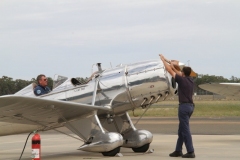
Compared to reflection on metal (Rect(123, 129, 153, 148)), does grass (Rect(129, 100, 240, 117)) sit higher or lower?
lower

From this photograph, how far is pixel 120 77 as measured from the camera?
1145 centimetres

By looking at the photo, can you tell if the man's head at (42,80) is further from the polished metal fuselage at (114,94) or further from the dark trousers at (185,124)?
the dark trousers at (185,124)

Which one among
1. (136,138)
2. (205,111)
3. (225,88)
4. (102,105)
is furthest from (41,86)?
(205,111)

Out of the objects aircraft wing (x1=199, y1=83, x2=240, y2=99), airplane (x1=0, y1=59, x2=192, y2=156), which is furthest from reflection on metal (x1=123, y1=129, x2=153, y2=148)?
aircraft wing (x1=199, y1=83, x2=240, y2=99)

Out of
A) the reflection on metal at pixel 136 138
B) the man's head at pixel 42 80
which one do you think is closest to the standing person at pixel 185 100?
the reflection on metal at pixel 136 138

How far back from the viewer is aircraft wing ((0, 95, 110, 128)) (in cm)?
963

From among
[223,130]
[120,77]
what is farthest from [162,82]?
[223,130]

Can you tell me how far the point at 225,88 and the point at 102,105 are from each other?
6.16 meters

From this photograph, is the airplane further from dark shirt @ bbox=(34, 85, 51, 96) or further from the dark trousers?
the dark trousers

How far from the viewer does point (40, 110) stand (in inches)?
416

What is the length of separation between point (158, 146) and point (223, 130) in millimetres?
7127

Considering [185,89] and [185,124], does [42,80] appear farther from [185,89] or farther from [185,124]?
[185,124]

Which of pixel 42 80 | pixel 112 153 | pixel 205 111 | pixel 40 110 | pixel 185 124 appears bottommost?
pixel 205 111

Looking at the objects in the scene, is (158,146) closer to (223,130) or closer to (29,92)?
(29,92)
